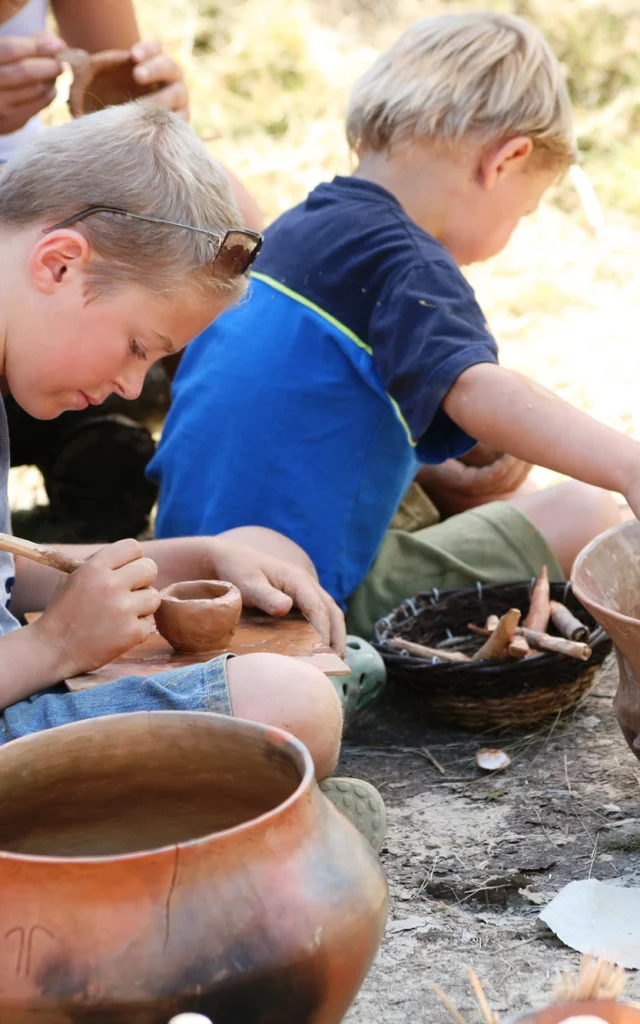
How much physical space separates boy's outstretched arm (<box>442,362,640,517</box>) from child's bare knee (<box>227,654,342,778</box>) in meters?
0.71

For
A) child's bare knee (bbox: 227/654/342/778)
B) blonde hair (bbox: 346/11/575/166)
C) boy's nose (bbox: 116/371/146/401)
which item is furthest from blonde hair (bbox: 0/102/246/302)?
blonde hair (bbox: 346/11/575/166)

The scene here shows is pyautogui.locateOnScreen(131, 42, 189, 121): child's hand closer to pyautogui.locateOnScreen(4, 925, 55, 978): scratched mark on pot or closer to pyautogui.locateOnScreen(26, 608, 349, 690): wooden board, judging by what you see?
pyautogui.locateOnScreen(26, 608, 349, 690): wooden board

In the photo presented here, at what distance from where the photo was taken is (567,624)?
265 centimetres

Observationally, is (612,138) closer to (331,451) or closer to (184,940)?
(331,451)

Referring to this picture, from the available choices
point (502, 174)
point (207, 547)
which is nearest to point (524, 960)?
point (207, 547)

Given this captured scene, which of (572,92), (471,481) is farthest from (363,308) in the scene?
(572,92)

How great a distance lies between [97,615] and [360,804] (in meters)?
0.58

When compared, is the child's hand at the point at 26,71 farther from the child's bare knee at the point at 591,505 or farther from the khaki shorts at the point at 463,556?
the child's bare knee at the point at 591,505

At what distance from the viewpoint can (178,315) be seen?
6.51 ft

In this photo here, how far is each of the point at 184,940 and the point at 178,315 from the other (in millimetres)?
1170

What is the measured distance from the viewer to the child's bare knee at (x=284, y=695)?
1804 millimetres

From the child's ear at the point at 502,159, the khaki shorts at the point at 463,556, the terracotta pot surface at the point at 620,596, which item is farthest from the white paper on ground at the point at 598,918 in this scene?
the child's ear at the point at 502,159

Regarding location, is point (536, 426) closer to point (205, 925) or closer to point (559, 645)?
point (559, 645)

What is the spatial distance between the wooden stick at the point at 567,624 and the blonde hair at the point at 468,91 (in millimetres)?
1096
